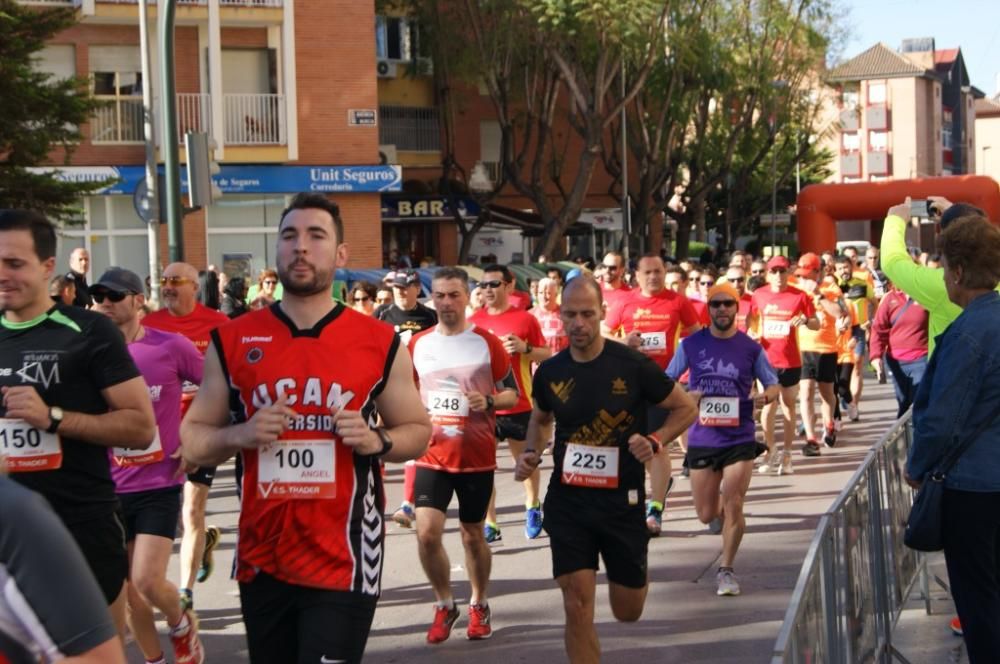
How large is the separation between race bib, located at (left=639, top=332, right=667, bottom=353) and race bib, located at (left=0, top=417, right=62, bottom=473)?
8586mm

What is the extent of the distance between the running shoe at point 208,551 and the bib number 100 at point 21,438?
135 inches

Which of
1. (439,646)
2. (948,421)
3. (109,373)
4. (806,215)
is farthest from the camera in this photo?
(806,215)

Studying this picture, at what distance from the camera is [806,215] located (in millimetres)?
49781

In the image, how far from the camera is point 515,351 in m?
10.9

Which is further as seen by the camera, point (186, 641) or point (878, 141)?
point (878, 141)

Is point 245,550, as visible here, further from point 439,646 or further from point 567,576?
point 439,646

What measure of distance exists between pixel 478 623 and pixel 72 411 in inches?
133

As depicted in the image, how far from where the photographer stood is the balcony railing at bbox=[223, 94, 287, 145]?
3497 cm

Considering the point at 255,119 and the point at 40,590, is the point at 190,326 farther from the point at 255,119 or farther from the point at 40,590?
the point at 255,119

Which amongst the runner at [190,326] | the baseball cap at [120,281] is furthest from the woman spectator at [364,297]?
the baseball cap at [120,281]

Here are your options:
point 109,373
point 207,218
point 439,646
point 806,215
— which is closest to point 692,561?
point 439,646

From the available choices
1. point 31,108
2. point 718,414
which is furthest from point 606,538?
point 31,108

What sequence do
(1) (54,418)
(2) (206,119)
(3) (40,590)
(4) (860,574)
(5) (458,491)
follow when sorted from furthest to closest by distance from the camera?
(2) (206,119) < (5) (458,491) < (4) (860,574) < (1) (54,418) < (3) (40,590)

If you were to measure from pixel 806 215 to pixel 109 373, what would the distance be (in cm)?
4573
